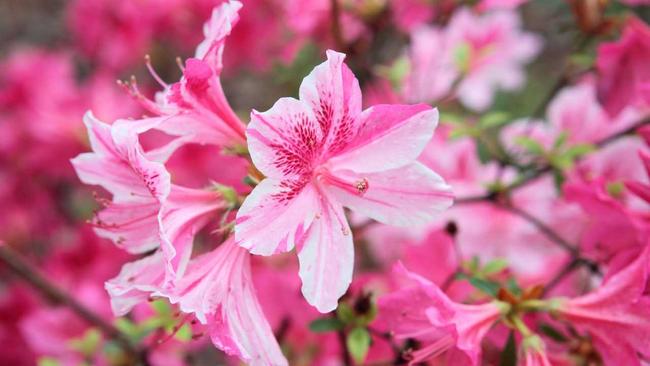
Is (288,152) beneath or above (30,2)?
above

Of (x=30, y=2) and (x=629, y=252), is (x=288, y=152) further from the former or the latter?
(x=30, y=2)

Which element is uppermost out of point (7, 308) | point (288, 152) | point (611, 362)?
point (288, 152)

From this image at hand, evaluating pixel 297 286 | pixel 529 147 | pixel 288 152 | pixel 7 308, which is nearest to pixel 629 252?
pixel 529 147

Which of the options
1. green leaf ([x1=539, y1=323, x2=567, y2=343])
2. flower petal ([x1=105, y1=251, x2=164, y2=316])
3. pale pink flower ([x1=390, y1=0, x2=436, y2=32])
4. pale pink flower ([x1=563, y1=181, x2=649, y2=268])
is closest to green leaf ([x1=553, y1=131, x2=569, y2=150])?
pale pink flower ([x1=563, y1=181, x2=649, y2=268])

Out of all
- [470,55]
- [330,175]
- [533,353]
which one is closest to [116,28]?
[470,55]

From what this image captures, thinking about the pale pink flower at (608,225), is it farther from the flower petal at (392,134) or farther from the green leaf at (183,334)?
the green leaf at (183,334)

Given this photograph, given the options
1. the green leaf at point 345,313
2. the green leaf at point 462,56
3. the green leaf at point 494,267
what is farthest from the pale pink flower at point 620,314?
the green leaf at point 462,56

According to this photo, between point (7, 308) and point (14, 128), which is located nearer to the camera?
point (7, 308)
